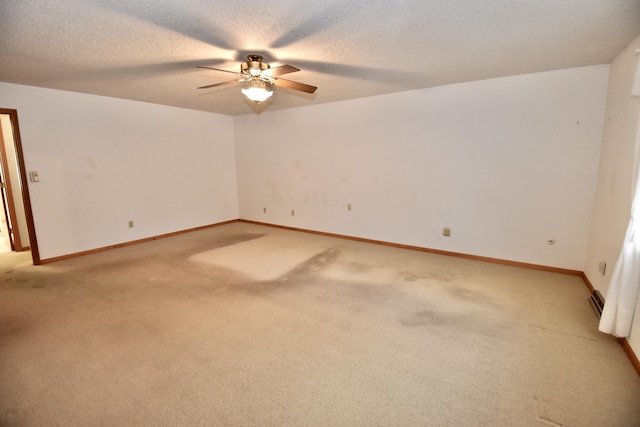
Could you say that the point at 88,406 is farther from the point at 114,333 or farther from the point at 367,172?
the point at 367,172

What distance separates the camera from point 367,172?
15.5 feet

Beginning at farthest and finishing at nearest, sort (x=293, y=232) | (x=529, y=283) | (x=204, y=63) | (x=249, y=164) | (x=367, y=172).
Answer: (x=249, y=164)
(x=293, y=232)
(x=367, y=172)
(x=529, y=283)
(x=204, y=63)

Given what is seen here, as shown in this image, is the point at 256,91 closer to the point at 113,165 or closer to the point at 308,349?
the point at 308,349

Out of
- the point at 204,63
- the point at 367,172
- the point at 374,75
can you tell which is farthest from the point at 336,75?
the point at 367,172

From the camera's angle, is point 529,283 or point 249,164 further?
point 249,164

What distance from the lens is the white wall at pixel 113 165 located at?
3.92m

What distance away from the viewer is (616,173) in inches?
102

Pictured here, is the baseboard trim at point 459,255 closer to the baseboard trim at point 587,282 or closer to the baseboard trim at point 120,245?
the baseboard trim at point 587,282

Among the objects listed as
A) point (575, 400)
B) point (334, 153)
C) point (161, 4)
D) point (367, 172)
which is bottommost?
point (575, 400)

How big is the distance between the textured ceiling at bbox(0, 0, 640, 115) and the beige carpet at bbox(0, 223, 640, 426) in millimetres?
2319

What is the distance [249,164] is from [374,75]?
3.63 meters

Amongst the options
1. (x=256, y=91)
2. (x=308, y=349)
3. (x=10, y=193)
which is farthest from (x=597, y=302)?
(x=10, y=193)

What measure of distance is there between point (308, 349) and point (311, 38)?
2.43 metres

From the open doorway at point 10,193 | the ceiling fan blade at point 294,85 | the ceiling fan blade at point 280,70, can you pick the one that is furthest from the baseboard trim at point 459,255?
the open doorway at point 10,193
